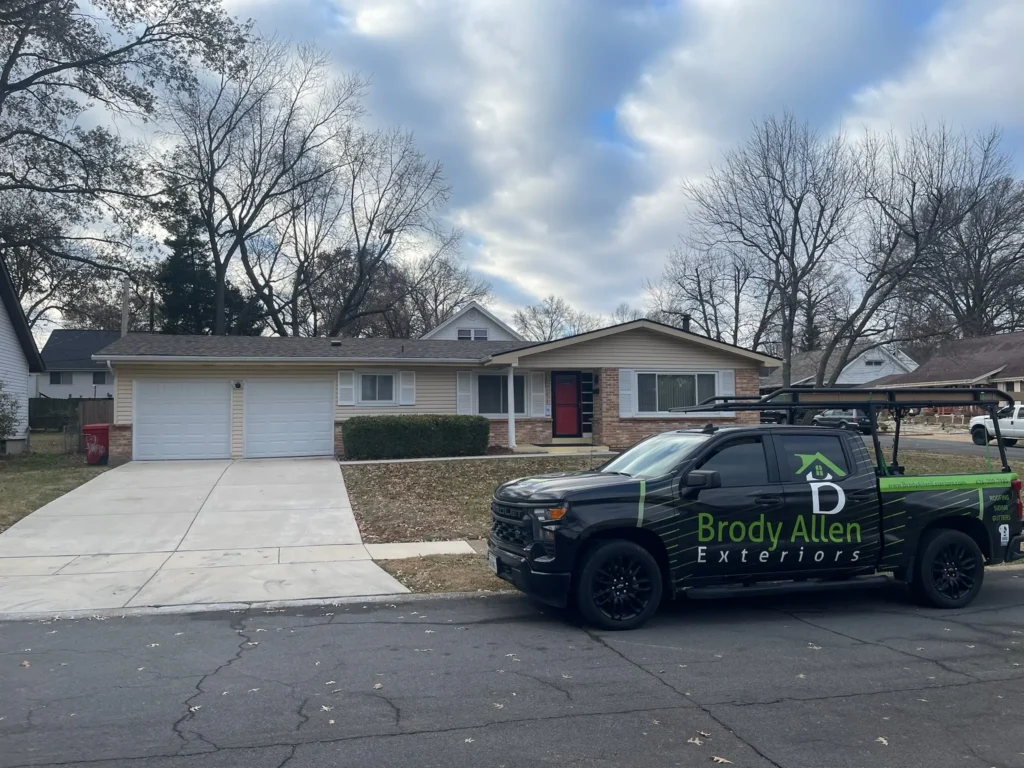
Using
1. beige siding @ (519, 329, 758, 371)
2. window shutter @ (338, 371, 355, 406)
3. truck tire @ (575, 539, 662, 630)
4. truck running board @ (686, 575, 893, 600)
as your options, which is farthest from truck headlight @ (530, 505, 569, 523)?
window shutter @ (338, 371, 355, 406)

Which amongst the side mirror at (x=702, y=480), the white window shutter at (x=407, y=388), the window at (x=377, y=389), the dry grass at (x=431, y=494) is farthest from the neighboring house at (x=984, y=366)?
the side mirror at (x=702, y=480)

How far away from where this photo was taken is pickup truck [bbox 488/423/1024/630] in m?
7.06

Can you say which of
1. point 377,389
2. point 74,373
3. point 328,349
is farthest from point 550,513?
point 74,373

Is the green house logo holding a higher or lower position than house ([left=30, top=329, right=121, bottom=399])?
lower

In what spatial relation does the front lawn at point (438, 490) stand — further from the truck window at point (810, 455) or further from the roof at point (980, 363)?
the roof at point (980, 363)

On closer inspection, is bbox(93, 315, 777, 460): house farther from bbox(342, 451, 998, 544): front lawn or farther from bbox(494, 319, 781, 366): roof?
bbox(342, 451, 998, 544): front lawn

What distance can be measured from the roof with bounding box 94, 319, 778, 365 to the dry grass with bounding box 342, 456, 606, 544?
403 centimetres

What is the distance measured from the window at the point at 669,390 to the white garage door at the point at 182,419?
1110cm

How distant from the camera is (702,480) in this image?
7184mm

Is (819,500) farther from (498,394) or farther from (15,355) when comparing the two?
(15,355)

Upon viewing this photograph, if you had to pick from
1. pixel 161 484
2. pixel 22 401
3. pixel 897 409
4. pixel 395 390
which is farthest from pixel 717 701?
pixel 22 401

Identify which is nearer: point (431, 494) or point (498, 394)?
point (431, 494)

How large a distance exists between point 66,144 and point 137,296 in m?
10.5

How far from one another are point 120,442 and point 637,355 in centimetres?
1346
